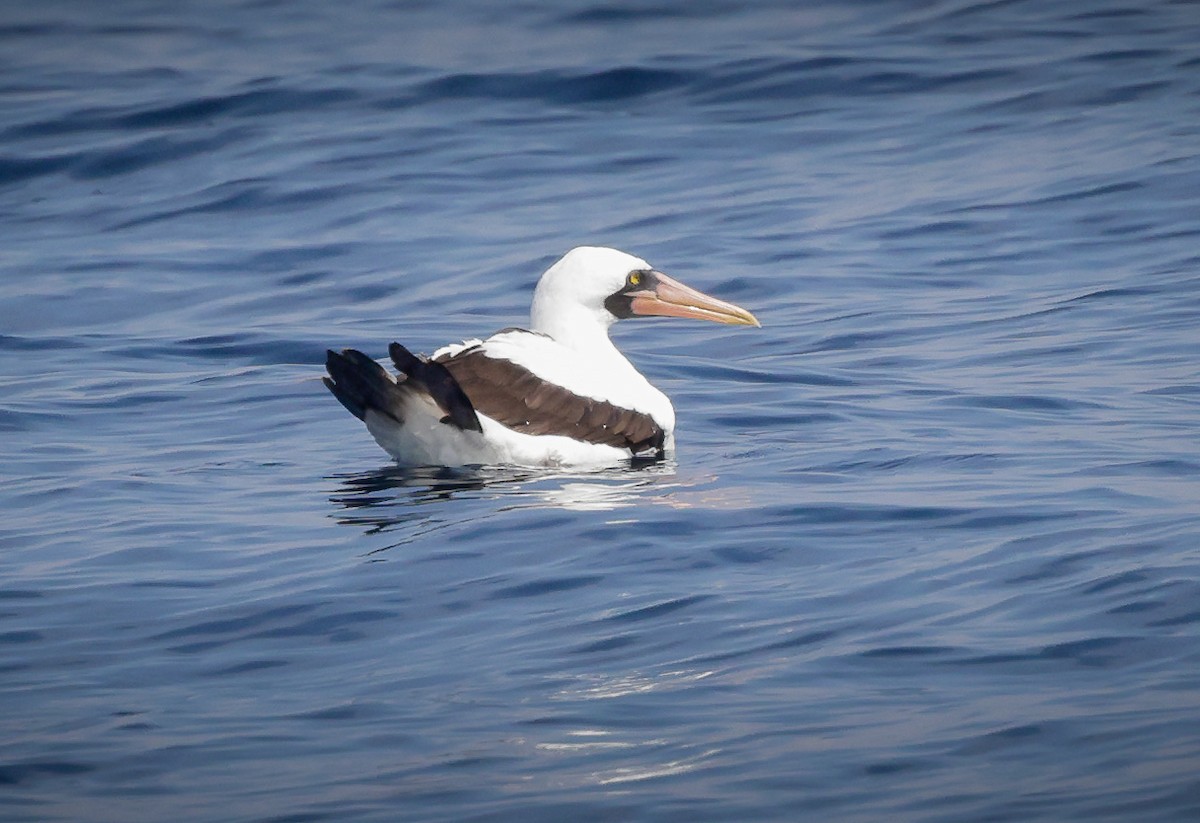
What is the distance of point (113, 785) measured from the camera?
522 cm

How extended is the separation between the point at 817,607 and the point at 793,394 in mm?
4644

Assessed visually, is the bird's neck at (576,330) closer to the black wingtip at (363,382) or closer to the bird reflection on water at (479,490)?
the bird reflection on water at (479,490)

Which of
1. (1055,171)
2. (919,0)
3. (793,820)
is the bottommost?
(793,820)

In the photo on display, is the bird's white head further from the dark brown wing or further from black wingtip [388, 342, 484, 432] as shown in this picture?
black wingtip [388, 342, 484, 432]

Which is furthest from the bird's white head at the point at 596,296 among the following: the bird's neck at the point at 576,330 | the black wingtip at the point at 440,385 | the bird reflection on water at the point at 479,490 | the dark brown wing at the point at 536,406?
the black wingtip at the point at 440,385

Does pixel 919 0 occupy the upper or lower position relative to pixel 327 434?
upper

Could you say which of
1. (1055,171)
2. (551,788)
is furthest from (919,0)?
(551,788)

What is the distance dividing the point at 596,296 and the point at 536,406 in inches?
46.7

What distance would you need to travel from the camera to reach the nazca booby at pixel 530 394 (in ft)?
29.3

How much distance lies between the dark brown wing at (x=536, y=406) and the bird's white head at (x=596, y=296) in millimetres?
786

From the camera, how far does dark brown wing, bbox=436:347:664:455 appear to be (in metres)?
9.16

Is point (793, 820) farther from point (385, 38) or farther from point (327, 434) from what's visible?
point (385, 38)

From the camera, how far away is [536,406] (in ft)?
30.4

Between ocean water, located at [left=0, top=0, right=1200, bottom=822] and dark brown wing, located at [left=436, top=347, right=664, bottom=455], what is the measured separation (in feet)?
1.26
